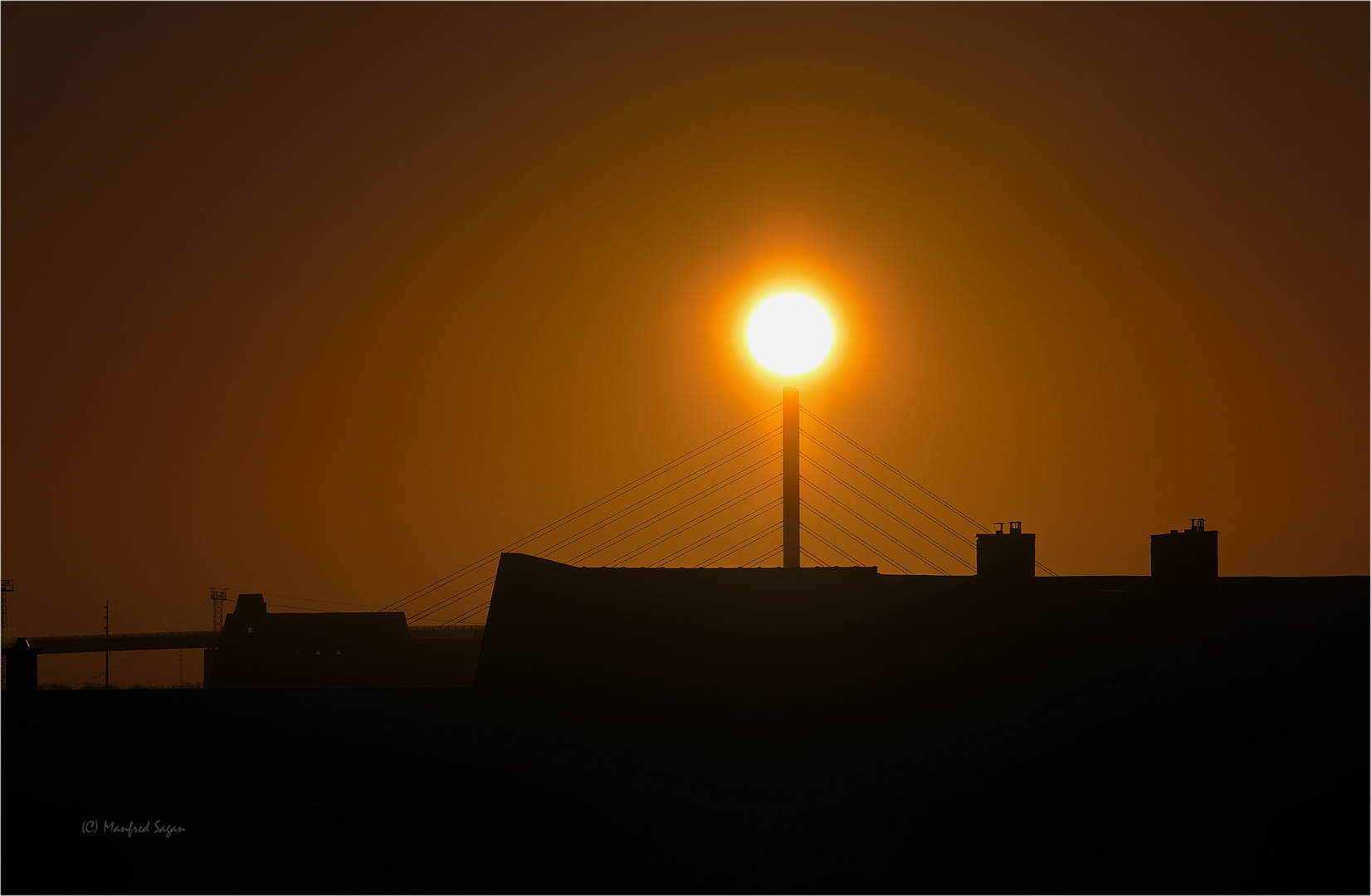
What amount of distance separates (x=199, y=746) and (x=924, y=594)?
14578 millimetres

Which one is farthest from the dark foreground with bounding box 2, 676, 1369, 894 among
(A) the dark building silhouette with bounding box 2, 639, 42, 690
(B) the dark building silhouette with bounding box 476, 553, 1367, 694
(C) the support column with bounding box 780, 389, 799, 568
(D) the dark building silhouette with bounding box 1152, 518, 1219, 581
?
(C) the support column with bounding box 780, 389, 799, 568

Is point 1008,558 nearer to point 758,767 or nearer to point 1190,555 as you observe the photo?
point 1190,555

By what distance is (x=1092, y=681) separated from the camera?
58.6 ft

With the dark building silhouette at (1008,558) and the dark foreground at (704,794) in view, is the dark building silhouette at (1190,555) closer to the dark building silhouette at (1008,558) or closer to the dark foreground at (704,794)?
the dark building silhouette at (1008,558)

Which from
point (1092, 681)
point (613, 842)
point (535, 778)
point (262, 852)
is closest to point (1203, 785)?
point (1092, 681)

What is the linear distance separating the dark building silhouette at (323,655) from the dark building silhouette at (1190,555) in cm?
3671

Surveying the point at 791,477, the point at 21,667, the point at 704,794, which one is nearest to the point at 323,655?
the point at 791,477

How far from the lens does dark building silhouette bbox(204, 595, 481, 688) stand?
53625mm

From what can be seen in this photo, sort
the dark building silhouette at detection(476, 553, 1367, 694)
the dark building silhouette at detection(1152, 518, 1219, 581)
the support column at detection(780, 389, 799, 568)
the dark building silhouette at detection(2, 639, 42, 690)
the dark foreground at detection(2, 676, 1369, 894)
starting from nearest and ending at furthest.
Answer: the dark foreground at detection(2, 676, 1369, 894) < the dark building silhouette at detection(476, 553, 1367, 694) < the dark building silhouette at detection(2, 639, 42, 690) < the dark building silhouette at detection(1152, 518, 1219, 581) < the support column at detection(780, 389, 799, 568)

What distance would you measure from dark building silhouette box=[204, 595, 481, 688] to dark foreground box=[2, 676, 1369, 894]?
3612cm

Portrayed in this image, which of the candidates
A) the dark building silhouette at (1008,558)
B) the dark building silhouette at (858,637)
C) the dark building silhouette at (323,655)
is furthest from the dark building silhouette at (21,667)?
the dark building silhouette at (323,655)

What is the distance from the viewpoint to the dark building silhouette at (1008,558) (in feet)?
86.3

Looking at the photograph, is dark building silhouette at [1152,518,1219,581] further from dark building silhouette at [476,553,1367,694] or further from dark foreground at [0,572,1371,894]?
dark foreground at [0,572,1371,894]

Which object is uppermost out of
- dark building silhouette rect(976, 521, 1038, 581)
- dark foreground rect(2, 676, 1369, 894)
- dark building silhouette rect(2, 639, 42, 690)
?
dark building silhouette rect(976, 521, 1038, 581)
